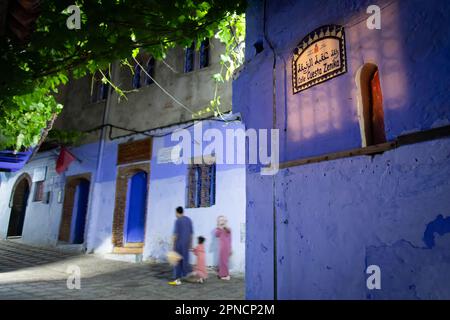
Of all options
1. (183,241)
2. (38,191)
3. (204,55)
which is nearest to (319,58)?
(183,241)

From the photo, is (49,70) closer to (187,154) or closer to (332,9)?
(332,9)

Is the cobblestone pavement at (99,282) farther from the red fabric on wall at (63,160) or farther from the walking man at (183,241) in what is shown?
the red fabric on wall at (63,160)

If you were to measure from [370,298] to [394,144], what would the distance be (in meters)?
1.35

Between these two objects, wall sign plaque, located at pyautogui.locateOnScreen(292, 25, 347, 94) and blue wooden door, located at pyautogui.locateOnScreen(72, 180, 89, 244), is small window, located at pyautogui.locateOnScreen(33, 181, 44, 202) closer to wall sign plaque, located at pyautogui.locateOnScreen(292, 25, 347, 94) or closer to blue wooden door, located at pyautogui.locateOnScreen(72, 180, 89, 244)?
blue wooden door, located at pyautogui.locateOnScreen(72, 180, 89, 244)

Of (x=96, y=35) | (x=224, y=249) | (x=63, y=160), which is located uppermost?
(x=63, y=160)

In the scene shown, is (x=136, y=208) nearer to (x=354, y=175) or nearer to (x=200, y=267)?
(x=200, y=267)

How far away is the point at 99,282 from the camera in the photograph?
6.88 m

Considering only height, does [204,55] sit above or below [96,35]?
above

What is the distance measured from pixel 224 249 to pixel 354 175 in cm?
522

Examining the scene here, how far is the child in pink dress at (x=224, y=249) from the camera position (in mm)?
7508

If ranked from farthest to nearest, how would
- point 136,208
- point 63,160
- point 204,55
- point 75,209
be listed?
point 75,209, point 63,160, point 136,208, point 204,55

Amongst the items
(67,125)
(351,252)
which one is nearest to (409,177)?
(351,252)

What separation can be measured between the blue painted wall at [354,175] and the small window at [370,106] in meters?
0.07

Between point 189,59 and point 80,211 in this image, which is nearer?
point 189,59
